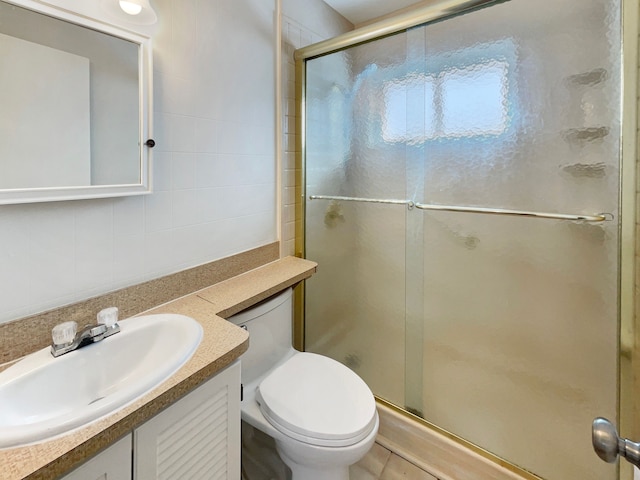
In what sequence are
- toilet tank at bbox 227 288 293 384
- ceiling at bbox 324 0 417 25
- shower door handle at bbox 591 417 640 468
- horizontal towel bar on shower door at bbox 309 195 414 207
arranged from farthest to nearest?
ceiling at bbox 324 0 417 25, horizontal towel bar on shower door at bbox 309 195 414 207, toilet tank at bbox 227 288 293 384, shower door handle at bbox 591 417 640 468

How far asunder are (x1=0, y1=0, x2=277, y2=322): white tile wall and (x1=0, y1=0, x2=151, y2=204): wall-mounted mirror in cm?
6

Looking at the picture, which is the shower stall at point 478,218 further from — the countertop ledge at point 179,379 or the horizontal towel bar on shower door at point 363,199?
the countertop ledge at point 179,379

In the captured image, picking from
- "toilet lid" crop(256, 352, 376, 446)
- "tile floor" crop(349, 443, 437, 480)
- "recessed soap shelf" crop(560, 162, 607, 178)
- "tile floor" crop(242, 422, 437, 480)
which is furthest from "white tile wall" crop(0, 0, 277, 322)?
"recessed soap shelf" crop(560, 162, 607, 178)

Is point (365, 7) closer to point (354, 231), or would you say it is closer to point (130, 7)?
point (354, 231)

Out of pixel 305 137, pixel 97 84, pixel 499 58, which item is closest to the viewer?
pixel 97 84

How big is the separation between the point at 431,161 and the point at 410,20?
0.60 metres

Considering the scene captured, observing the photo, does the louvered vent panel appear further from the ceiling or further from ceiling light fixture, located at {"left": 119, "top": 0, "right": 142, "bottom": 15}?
the ceiling

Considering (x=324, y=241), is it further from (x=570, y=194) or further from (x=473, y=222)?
(x=570, y=194)

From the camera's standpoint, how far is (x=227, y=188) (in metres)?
1.40

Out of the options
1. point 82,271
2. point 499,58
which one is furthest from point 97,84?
point 499,58

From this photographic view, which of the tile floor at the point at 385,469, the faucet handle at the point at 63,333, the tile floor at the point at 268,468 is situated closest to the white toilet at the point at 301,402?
the tile floor at the point at 268,468

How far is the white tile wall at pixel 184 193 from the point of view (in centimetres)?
88

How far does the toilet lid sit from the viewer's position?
3.51ft

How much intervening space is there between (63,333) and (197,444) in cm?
43
